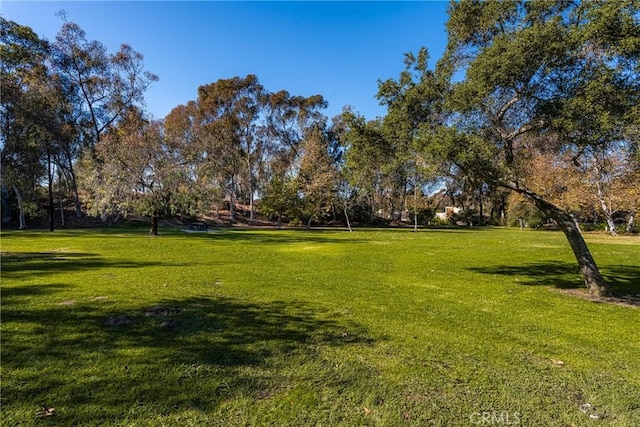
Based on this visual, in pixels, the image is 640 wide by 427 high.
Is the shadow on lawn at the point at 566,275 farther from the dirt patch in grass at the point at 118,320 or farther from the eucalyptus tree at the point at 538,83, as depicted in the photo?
the dirt patch in grass at the point at 118,320

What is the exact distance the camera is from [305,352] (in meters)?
4.68

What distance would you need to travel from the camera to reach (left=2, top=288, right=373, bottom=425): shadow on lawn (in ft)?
11.1

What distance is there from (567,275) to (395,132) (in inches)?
308

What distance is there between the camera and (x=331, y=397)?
359 centimetres

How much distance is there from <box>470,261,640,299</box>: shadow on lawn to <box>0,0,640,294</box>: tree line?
140 centimetres

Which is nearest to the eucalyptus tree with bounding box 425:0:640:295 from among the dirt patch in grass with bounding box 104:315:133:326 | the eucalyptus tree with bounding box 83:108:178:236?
the dirt patch in grass with bounding box 104:315:133:326

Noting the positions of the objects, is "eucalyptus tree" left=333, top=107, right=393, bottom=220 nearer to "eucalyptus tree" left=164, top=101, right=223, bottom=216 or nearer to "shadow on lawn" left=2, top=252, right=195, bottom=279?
"shadow on lawn" left=2, top=252, right=195, bottom=279

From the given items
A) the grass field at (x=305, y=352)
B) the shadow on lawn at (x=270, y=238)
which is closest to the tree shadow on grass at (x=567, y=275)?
the grass field at (x=305, y=352)

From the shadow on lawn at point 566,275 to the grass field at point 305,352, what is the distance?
1110mm

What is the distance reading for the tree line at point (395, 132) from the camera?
7.48 meters

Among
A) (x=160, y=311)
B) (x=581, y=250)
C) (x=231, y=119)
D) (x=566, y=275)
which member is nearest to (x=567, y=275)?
(x=566, y=275)

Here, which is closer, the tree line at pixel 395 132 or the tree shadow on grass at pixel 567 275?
the tree line at pixel 395 132

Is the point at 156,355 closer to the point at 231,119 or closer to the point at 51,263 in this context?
the point at 51,263

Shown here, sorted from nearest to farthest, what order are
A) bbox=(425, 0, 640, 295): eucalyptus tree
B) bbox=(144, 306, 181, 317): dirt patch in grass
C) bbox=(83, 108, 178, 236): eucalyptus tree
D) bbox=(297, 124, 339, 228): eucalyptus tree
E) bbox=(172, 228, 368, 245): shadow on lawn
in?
bbox=(144, 306, 181, 317): dirt patch in grass
bbox=(425, 0, 640, 295): eucalyptus tree
bbox=(172, 228, 368, 245): shadow on lawn
bbox=(83, 108, 178, 236): eucalyptus tree
bbox=(297, 124, 339, 228): eucalyptus tree
